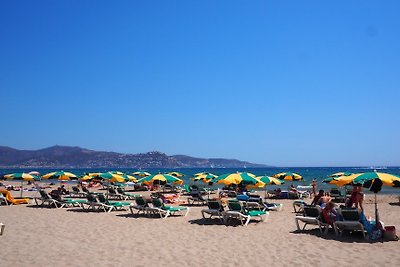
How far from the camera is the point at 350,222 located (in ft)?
28.9

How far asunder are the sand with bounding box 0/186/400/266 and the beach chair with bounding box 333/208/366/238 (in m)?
0.23

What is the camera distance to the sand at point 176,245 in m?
6.73

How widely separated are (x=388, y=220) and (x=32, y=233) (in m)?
10.7

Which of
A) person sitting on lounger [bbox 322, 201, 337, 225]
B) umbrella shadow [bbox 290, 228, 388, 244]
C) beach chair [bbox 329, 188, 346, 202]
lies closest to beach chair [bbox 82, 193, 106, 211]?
umbrella shadow [bbox 290, 228, 388, 244]

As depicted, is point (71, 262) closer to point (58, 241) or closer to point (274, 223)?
point (58, 241)

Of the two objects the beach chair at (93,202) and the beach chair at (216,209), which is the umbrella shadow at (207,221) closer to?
the beach chair at (216,209)

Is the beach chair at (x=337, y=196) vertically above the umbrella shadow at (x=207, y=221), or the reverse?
the beach chair at (x=337, y=196)

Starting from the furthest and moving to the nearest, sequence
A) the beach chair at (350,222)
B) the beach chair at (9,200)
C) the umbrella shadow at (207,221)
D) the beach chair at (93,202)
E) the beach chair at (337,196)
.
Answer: the beach chair at (337,196), the beach chair at (9,200), the beach chair at (93,202), the umbrella shadow at (207,221), the beach chair at (350,222)

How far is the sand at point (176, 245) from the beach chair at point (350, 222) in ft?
0.75

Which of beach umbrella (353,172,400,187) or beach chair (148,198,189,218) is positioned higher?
beach umbrella (353,172,400,187)

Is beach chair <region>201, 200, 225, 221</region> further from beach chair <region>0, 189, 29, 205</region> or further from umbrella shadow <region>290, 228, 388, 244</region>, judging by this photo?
beach chair <region>0, 189, 29, 205</region>

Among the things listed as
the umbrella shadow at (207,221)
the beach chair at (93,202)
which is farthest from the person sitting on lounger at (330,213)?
the beach chair at (93,202)

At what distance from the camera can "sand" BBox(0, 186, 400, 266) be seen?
22.1 feet

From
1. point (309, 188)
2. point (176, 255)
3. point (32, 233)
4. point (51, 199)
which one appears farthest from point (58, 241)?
point (309, 188)
